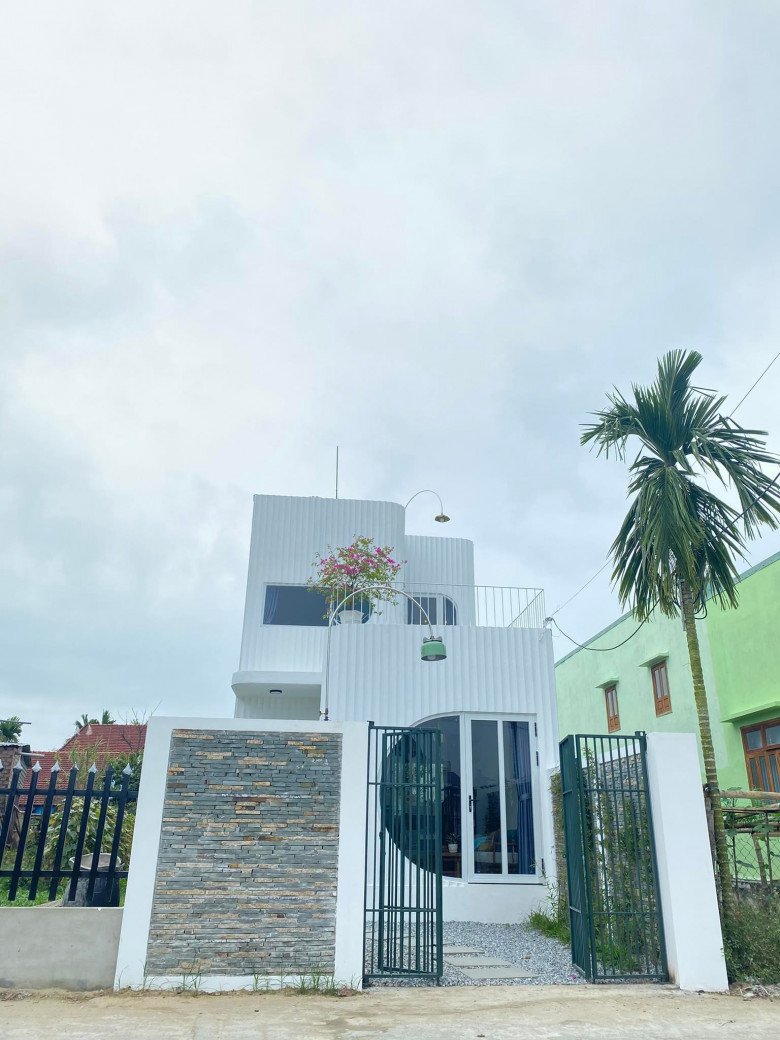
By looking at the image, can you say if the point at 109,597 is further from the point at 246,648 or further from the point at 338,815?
the point at 338,815

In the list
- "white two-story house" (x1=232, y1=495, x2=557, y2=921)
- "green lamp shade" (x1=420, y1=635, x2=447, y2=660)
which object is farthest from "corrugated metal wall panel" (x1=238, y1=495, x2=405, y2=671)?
"green lamp shade" (x1=420, y1=635, x2=447, y2=660)

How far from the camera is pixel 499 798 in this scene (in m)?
9.03

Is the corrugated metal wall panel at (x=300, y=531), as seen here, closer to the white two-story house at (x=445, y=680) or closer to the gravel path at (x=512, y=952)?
the white two-story house at (x=445, y=680)

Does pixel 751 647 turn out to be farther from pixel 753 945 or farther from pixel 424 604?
pixel 753 945

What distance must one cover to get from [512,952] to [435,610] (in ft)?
25.1

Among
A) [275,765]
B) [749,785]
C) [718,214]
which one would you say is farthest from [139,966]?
[749,785]

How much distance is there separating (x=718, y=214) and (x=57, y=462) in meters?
10.3

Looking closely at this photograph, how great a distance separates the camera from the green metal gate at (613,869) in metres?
5.70

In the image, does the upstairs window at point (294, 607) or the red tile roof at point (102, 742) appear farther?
the red tile roof at point (102, 742)

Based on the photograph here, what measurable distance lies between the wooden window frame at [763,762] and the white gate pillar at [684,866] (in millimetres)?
7545

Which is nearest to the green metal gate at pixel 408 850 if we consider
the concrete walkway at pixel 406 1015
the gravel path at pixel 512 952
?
the gravel path at pixel 512 952

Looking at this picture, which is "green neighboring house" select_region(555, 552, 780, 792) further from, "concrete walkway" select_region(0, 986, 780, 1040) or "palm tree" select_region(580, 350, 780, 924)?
"concrete walkway" select_region(0, 986, 780, 1040)

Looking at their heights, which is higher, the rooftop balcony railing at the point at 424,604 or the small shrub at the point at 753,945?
the rooftop balcony railing at the point at 424,604

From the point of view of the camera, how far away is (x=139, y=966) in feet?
17.0
